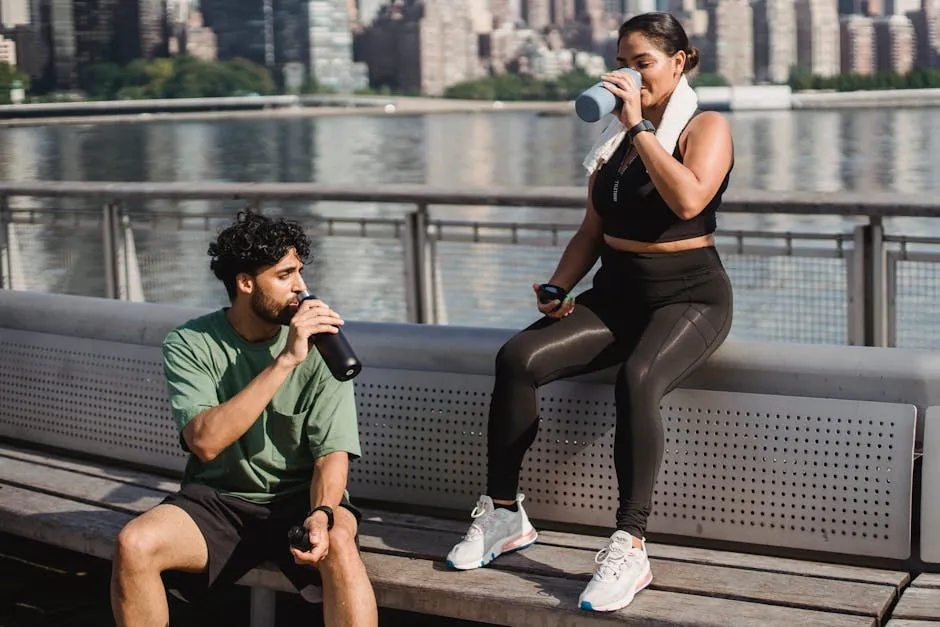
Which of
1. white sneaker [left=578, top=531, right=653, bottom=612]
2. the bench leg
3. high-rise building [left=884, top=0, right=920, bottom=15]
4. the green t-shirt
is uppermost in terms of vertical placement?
high-rise building [left=884, top=0, right=920, bottom=15]

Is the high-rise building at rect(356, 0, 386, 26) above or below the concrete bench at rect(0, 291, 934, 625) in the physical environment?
above

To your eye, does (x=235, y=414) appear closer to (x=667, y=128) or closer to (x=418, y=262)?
(x=667, y=128)

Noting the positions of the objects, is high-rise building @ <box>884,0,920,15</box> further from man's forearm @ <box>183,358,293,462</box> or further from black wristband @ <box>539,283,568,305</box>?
man's forearm @ <box>183,358,293,462</box>

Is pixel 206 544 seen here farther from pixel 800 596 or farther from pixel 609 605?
pixel 800 596

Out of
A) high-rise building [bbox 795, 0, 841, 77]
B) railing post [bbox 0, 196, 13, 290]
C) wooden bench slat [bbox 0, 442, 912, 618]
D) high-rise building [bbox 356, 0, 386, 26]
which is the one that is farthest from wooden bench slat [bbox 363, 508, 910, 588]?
high-rise building [bbox 356, 0, 386, 26]

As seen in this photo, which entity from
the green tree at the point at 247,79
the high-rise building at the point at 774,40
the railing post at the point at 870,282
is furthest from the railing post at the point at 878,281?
the high-rise building at the point at 774,40

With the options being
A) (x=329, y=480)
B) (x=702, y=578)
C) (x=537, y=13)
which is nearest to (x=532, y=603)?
(x=702, y=578)

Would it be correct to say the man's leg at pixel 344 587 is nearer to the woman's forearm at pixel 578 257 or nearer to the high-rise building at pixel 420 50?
the woman's forearm at pixel 578 257

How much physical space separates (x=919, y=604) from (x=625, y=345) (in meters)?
0.94

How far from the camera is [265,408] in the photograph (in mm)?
3217

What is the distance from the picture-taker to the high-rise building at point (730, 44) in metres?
59.0

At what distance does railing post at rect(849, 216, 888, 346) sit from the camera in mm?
5449

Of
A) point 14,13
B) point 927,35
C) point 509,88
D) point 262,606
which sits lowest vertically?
point 262,606

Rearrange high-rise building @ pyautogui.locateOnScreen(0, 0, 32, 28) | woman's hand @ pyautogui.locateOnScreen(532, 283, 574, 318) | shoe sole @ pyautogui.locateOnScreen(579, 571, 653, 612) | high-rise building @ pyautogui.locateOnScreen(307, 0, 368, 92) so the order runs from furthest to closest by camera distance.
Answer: high-rise building @ pyautogui.locateOnScreen(307, 0, 368, 92) < high-rise building @ pyautogui.locateOnScreen(0, 0, 32, 28) < woman's hand @ pyautogui.locateOnScreen(532, 283, 574, 318) < shoe sole @ pyautogui.locateOnScreen(579, 571, 653, 612)
